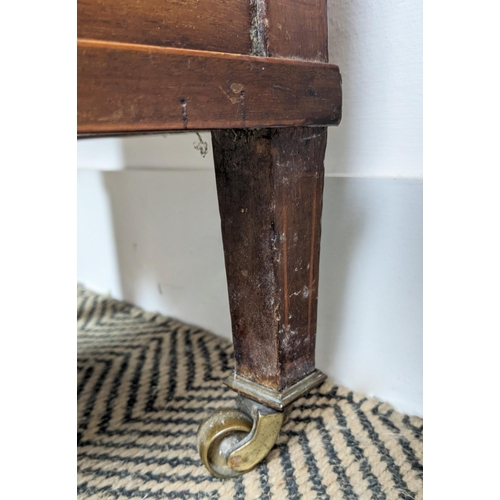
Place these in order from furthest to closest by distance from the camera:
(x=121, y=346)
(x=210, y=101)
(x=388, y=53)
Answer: (x=121, y=346), (x=388, y=53), (x=210, y=101)

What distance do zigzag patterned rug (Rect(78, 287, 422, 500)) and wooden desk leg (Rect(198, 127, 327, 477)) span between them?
37mm

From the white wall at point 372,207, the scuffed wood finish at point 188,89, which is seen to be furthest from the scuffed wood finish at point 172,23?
the white wall at point 372,207

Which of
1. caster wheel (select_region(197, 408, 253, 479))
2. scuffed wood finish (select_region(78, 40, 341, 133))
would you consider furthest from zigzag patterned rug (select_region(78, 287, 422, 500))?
scuffed wood finish (select_region(78, 40, 341, 133))

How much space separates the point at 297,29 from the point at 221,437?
1.19 feet

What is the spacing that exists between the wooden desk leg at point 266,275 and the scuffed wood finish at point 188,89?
0.03 m

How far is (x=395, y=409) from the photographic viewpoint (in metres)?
0.62

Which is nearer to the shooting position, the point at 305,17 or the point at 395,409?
the point at 305,17

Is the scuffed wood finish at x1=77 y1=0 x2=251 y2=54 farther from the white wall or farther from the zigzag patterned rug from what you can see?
the zigzag patterned rug

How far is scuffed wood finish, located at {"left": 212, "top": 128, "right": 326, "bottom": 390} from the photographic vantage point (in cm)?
43

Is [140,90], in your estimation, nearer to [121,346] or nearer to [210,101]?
[210,101]
